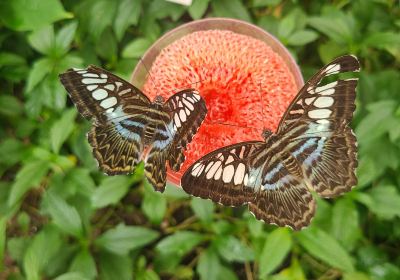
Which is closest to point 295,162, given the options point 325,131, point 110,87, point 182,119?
point 325,131

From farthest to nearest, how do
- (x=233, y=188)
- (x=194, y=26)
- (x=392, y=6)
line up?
(x=392, y=6)
(x=194, y=26)
(x=233, y=188)

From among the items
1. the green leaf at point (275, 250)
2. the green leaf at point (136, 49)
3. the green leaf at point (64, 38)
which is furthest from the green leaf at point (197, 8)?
the green leaf at point (275, 250)

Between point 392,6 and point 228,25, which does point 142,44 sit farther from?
point 392,6

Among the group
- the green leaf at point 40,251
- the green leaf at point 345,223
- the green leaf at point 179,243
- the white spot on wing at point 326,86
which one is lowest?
the green leaf at point 40,251

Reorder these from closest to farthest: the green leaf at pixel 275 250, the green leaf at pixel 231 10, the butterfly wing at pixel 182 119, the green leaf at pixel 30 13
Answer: the butterfly wing at pixel 182 119 < the green leaf at pixel 275 250 < the green leaf at pixel 30 13 < the green leaf at pixel 231 10

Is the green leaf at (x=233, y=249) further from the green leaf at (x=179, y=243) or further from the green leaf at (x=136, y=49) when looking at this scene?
the green leaf at (x=136, y=49)

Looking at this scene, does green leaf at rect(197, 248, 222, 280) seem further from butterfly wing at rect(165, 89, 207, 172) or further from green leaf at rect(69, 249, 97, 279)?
butterfly wing at rect(165, 89, 207, 172)

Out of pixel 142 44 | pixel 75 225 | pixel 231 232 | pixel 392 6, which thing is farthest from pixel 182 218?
pixel 392 6

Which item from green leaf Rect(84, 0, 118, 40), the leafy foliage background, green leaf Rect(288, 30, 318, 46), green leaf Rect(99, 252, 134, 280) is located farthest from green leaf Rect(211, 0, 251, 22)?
green leaf Rect(99, 252, 134, 280)
